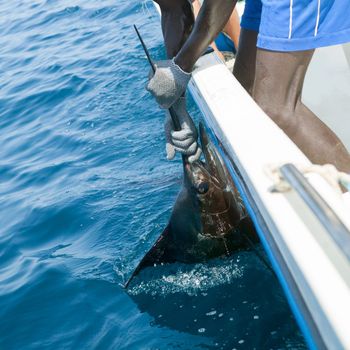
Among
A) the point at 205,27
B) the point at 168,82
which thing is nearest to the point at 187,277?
the point at 168,82

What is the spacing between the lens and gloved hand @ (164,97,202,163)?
8.98ft

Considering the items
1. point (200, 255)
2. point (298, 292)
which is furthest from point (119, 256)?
point (298, 292)

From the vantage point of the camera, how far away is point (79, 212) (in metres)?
4.52

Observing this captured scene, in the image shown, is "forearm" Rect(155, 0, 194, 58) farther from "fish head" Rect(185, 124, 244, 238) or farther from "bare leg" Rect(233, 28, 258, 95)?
"fish head" Rect(185, 124, 244, 238)

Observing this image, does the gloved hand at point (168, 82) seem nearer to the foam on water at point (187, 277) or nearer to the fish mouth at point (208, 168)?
the fish mouth at point (208, 168)

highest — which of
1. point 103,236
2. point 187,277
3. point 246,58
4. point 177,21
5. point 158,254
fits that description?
point 177,21

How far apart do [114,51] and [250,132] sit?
6927 millimetres

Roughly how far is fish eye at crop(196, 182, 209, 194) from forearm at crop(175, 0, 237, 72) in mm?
718

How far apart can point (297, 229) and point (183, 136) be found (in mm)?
1429

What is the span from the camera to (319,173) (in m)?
1.39

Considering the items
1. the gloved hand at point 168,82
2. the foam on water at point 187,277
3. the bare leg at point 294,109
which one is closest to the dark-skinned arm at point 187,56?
the gloved hand at point 168,82

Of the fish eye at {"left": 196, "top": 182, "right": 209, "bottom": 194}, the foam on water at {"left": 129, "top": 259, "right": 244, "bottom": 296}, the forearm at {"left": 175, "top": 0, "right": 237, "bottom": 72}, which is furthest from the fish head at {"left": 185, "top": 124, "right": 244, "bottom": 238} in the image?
the forearm at {"left": 175, "top": 0, "right": 237, "bottom": 72}

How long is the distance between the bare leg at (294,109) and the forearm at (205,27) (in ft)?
1.02

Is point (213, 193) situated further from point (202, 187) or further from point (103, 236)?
point (103, 236)
